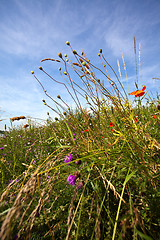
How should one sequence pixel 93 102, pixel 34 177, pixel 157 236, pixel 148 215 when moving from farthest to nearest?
pixel 93 102, pixel 148 215, pixel 157 236, pixel 34 177

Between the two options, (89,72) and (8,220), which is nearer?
(8,220)

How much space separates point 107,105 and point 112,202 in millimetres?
932

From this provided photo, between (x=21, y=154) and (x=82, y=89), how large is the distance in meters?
1.70

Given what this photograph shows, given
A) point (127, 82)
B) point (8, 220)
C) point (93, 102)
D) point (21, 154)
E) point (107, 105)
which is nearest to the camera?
point (8, 220)

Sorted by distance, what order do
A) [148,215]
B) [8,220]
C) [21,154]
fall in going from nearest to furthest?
[8,220]
[148,215]
[21,154]

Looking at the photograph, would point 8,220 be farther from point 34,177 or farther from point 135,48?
point 135,48

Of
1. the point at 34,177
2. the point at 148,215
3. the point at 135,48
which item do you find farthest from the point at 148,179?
the point at 135,48

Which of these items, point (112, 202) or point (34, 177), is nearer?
point (34, 177)

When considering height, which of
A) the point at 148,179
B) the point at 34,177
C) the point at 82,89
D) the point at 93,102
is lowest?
the point at 148,179

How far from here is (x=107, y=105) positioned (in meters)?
1.50

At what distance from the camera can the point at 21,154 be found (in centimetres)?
231

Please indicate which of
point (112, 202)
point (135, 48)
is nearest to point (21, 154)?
point (112, 202)

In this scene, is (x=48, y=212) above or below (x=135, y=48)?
below

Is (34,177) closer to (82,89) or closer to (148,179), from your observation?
(148,179)
